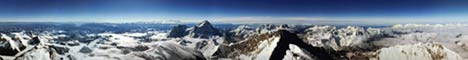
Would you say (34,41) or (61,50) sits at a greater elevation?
(34,41)

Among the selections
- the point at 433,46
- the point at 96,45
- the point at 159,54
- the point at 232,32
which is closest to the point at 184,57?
→ the point at 159,54

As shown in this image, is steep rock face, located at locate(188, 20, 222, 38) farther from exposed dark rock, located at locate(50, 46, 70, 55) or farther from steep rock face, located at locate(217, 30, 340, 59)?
exposed dark rock, located at locate(50, 46, 70, 55)

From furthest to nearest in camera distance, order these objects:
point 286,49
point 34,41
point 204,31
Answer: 1. point 204,31
2. point 286,49
3. point 34,41

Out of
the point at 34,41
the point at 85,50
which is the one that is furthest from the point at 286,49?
the point at 34,41

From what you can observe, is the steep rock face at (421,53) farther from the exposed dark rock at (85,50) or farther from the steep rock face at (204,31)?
the steep rock face at (204,31)

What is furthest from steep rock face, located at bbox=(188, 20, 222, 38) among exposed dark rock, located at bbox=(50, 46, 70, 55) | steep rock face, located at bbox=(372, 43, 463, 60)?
exposed dark rock, located at bbox=(50, 46, 70, 55)

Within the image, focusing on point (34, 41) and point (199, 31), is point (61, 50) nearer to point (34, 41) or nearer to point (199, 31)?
point (34, 41)

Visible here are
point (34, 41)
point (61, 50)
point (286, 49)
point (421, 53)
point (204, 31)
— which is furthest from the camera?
point (204, 31)
